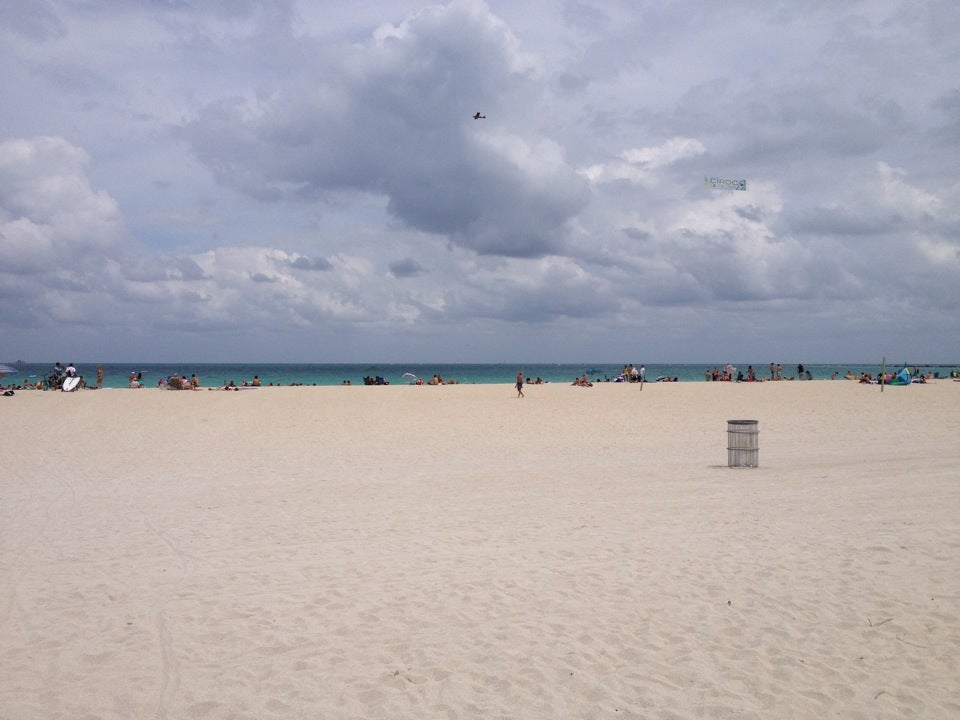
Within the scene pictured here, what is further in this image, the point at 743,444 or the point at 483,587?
the point at 743,444

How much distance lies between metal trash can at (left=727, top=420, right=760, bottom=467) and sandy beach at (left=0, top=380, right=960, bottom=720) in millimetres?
450

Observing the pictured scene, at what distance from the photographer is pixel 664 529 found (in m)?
8.73

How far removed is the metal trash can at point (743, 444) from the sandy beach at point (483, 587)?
17.7 inches

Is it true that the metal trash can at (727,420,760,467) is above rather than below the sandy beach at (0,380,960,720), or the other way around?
above

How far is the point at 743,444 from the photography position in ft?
44.7

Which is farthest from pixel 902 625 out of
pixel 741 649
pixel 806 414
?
pixel 806 414

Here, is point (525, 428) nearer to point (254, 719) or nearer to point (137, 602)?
point (137, 602)

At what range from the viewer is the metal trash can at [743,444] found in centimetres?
→ 1354

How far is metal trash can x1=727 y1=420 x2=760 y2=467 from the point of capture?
13.5 meters

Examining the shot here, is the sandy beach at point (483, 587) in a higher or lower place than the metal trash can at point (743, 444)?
lower

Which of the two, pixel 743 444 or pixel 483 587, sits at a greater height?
pixel 743 444

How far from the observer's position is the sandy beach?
4641 mm

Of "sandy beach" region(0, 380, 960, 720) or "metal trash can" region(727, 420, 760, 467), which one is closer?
"sandy beach" region(0, 380, 960, 720)

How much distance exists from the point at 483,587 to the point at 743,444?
8.83m
